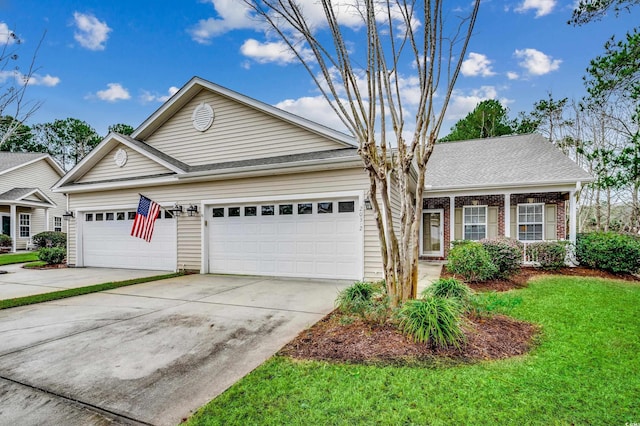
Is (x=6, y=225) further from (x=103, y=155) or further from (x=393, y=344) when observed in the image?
(x=393, y=344)

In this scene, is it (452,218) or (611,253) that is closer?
(611,253)

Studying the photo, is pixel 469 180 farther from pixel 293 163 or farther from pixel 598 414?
pixel 598 414

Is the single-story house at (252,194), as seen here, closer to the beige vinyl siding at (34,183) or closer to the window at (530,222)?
the window at (530,222)

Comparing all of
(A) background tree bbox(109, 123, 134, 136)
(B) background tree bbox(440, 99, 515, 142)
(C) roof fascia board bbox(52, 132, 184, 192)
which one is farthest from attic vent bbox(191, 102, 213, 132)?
Answer: (A) background tree bbox(109, 123, 134, 136)

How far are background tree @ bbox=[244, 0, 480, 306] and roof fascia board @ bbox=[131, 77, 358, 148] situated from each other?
373 centimetres

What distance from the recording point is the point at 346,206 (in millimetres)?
8359

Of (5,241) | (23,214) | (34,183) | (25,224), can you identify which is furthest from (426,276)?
(34,183)

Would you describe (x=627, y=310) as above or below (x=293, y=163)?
below

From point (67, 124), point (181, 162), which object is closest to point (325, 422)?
point (181, 162)

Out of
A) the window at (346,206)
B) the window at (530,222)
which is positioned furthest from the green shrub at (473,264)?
the window at (530,222)

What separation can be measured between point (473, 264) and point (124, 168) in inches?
443

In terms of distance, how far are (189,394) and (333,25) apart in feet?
16.1

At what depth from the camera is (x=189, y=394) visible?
2.86 meters

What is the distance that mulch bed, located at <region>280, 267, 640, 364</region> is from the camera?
3.47 meters
